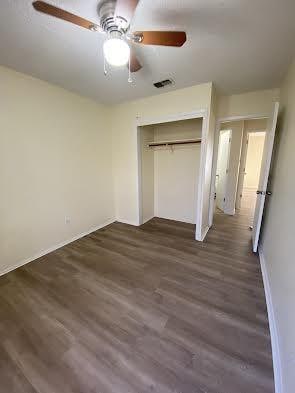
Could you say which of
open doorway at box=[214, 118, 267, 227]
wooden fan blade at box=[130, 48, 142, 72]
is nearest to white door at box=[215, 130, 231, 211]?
open doorway at box=[214, 118, 267, 227]

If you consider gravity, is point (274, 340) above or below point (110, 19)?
below

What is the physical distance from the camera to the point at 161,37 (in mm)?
1237

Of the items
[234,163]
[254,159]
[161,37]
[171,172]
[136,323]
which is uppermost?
[161,37]

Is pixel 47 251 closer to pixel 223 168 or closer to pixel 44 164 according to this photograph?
pixel 44 164

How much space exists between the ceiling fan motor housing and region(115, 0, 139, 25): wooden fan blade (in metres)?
0.05

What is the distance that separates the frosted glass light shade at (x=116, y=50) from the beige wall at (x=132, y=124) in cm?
164

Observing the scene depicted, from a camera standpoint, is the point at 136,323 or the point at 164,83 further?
→ the point at 164,83

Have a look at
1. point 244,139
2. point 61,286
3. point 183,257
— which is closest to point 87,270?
point 61,286

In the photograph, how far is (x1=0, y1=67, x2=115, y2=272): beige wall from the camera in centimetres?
213

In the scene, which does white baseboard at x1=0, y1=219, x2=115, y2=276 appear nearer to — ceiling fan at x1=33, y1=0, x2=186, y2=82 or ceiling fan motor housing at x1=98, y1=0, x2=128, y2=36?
ceiling fan at x1=33, y1=0, x2=186, y2=82

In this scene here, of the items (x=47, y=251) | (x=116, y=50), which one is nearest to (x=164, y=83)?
(x=116, y=50)

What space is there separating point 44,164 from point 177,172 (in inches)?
96.2

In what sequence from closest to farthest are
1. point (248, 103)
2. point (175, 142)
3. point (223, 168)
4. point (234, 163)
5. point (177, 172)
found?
point (248, 103)
point (175, 142)
point (177, 172)
point (234, 163)
point (223, 168)

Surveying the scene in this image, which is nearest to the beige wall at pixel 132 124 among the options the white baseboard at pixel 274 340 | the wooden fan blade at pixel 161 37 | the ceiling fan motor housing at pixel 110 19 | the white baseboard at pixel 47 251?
the white baseboard at pixel 47 251
